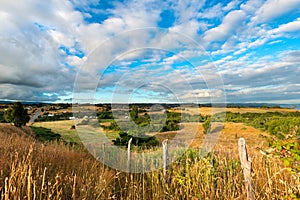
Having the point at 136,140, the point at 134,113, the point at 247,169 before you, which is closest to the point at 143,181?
the point at 247,169

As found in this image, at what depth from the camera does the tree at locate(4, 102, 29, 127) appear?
743 inches

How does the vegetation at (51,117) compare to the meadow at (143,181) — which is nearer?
the meadow at (143,181)

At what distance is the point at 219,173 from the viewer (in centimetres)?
458

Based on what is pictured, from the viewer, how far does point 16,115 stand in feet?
62.3

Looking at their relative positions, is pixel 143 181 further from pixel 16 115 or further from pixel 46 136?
pixel 16 115

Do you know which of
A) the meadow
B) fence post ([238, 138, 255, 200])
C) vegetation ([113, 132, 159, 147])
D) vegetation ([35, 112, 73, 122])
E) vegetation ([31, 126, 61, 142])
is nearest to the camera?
the meadow

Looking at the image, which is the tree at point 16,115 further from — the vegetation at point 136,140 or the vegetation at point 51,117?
the vegetation at point 136,140

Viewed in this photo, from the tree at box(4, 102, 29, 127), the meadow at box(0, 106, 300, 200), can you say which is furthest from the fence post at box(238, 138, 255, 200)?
the tree at box(4, 102, 29, 127)

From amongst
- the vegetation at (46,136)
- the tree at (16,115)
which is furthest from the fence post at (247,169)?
the tree at (16,115)

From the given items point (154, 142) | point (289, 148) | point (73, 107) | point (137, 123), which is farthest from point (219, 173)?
point (154, 142)

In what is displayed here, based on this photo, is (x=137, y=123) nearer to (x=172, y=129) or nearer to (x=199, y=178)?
(x=172, y=129)

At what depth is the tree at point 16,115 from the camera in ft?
61.9

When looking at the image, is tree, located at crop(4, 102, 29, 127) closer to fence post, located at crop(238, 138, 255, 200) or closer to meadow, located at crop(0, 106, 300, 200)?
meadow, located at crop(0, 106, 300, 200)

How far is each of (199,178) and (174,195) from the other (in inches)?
22.4
